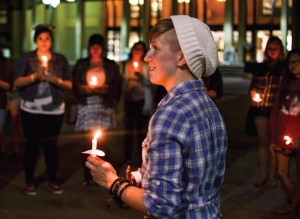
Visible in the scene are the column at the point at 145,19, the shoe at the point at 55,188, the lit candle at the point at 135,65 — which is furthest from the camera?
Answer: the column at the point at 145,19

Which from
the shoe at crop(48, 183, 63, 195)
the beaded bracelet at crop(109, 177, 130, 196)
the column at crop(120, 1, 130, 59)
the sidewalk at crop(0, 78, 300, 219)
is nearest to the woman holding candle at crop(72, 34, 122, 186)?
the shoe at crop(48, 183, 63, 195)

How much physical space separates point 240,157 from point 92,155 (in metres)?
7.17

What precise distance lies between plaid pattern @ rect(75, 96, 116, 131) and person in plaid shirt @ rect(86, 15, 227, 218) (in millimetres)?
5163

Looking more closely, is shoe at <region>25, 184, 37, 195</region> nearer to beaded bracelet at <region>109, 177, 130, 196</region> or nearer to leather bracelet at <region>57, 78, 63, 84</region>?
leather bracelet at <region>57, 78, 63, 84</region>

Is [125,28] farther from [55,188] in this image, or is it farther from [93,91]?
[55,188]

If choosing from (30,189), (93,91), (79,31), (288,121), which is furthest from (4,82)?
(79,31)

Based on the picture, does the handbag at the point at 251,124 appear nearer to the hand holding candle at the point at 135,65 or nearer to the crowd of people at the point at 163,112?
the crowd of people at the point at 163,112

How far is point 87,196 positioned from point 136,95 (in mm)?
2137

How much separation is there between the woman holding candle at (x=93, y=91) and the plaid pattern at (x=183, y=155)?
17.2 feet

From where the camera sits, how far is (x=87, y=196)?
293 inches

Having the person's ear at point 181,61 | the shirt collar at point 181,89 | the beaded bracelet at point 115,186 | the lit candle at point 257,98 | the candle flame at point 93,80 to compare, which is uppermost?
the person's ear at point 181,61

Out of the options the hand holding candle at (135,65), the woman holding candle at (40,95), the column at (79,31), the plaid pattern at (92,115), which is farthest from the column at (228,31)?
the woman holding candle at (40,95)

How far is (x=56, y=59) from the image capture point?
7.56 m

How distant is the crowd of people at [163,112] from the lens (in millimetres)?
2447
